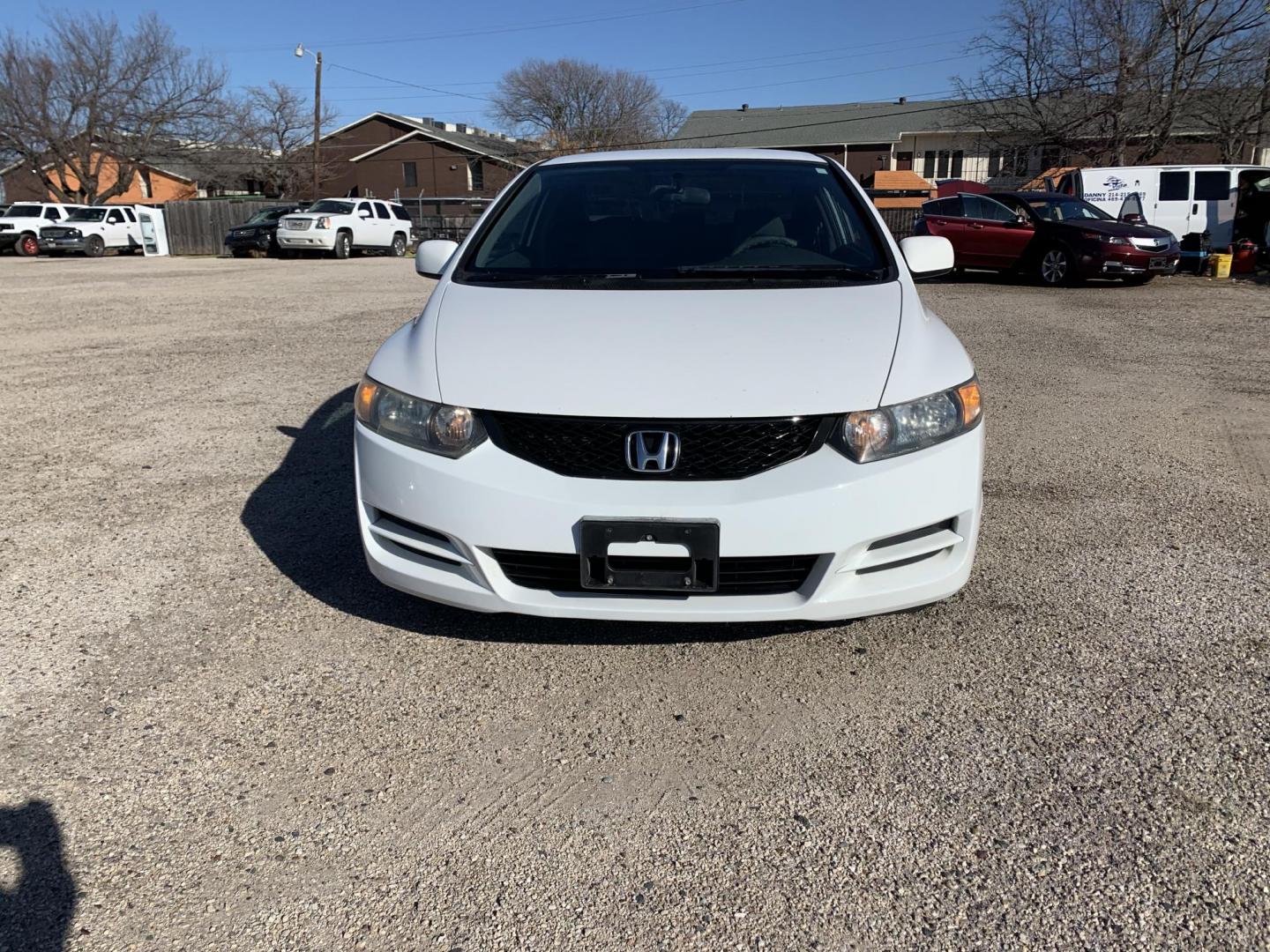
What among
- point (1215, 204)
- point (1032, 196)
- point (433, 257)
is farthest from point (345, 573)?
point (1215, 204)

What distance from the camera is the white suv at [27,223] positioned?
29672 mm

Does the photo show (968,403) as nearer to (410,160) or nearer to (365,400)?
(365,400)

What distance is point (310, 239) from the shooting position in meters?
25.4

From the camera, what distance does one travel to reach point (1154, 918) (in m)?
1.87

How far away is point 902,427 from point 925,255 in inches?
59.3

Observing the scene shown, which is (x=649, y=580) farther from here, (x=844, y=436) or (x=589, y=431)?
(x=844, y=436)

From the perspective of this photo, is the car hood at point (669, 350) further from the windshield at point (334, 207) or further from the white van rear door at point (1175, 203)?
the windshield at point (334, 207)

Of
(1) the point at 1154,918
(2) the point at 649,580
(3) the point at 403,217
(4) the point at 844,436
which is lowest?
(1) the point at 1154,918

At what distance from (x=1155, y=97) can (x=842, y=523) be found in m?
33.7

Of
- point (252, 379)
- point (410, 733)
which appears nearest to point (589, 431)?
point (410, 733)

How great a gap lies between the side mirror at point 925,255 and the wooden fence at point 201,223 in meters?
32.7

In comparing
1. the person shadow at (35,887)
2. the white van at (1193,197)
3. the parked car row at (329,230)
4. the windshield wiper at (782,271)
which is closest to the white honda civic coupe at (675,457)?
the windshield wiper at (782,271)

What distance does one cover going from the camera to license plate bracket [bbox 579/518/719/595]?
2461 millimetres

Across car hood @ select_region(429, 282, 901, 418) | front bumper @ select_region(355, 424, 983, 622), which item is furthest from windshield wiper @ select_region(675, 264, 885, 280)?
front bumper @ select_region(355, 424, 983, 622)
